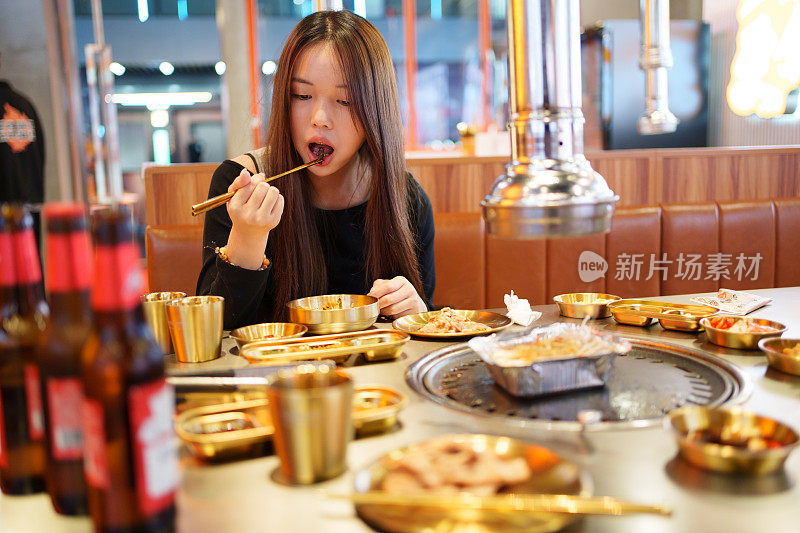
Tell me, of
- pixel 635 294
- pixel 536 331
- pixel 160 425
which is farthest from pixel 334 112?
pixel 635 294

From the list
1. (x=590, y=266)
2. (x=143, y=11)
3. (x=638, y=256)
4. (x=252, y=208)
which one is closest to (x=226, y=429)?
(x=252, y=208)

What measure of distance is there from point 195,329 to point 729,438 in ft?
2.81

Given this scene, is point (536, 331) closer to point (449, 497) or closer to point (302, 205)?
point (449, 497)

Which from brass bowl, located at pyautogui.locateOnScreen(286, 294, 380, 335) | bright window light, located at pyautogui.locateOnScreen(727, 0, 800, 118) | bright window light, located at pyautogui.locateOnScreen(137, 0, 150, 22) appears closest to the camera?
brass bowl, located at pyautogui.locateOnScreen(286, 294, 380, 335)

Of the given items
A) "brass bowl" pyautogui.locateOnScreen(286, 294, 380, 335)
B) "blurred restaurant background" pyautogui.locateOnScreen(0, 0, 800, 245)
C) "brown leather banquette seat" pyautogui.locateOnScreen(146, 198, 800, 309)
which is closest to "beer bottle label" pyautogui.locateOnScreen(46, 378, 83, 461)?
"brass bowl" pyautogui.locateOnScreen(286, 294, 380, 335)

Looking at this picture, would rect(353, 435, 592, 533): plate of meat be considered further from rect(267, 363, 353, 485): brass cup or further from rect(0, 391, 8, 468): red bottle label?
rect(0, 391, 8, 468): red bottle label

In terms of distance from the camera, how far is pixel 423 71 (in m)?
7.30

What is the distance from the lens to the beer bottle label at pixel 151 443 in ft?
1.90

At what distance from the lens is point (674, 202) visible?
295cm

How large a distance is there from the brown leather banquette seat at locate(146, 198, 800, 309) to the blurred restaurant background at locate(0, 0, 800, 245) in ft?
3.08

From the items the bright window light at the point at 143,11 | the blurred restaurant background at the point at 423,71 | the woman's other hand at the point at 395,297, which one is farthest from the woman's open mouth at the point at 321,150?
the bright window light at the point at 143,11

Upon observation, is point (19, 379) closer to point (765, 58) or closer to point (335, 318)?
point (335, 318)

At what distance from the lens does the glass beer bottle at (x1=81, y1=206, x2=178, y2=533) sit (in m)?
0.58

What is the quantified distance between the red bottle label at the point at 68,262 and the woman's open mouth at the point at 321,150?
1.09 m
